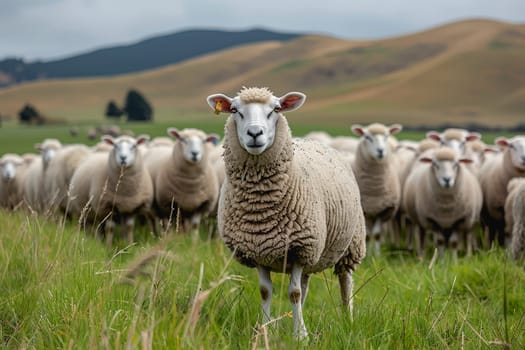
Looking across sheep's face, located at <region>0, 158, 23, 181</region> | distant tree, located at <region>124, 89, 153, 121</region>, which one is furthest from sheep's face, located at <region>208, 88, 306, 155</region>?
distant tree, located at <region>124, 89, 153, 121</region>

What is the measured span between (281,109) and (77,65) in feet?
623

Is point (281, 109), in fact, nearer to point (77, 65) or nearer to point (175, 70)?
point (175, 70)

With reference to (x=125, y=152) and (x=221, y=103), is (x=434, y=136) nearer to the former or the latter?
(x=125, y=152)

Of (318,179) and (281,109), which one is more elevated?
(281,109)

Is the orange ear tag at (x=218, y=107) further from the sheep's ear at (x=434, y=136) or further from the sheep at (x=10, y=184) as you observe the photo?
the sheep at (x=10, y=184)

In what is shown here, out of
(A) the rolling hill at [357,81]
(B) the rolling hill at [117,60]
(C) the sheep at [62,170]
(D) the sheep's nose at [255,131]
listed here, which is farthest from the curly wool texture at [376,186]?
(B) the rolling hill at [117,60]

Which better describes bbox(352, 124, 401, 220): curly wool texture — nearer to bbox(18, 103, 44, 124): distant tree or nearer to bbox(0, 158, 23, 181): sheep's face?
bbox(0, 158, 23, 181): sheep's face

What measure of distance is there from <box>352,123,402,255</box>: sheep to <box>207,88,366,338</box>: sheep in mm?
4551

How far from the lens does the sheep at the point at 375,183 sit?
8391 millimetres

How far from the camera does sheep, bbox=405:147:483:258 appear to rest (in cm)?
793

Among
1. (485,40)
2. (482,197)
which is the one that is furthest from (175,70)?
(482,197)

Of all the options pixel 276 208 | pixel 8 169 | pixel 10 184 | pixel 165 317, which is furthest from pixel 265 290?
pixel 10 184

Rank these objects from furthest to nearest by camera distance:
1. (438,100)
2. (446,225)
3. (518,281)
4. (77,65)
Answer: (77,65), (438,100), (446,225), (518,281)

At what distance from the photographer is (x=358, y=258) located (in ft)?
14.7
